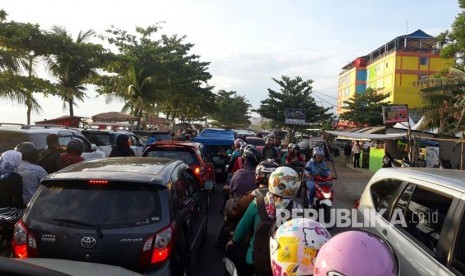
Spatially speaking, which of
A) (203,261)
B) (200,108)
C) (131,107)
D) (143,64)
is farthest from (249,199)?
(200,108)

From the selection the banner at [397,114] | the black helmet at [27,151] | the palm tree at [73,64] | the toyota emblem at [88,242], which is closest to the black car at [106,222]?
the toyota emblem at [88,242]

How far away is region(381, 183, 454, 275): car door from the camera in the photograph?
3.15m

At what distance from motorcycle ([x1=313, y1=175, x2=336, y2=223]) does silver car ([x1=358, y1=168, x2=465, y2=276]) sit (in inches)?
127

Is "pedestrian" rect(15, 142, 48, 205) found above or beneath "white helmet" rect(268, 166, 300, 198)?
beneath

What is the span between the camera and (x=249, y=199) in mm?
4230

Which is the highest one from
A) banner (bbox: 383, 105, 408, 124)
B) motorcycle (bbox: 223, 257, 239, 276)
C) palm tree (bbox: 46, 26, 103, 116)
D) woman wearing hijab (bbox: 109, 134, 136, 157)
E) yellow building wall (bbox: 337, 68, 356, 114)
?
yellow building wall (bbox: 337, 68, 356, 114)

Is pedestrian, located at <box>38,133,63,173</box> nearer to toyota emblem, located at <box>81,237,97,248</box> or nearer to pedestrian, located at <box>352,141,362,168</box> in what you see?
toyota emblem, located at <box>81,237,97,248</box>

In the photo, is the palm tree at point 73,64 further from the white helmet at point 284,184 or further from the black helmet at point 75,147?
the white helmet at point 284,184

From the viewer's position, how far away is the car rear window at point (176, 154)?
909 cm

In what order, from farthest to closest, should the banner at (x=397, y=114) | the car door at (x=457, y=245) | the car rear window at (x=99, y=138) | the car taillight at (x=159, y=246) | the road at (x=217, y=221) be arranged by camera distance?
the banner at (x=397, y=114)
the car rear window at (x=99, y=138)
the road at (x=217, y=221)
the car taillight at (x=159, y=246)
the car door at (x=457, y=245)

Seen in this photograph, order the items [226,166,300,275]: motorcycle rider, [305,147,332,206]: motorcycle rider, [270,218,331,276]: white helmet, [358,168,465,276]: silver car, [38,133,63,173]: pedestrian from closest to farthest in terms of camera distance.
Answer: [270,218,331,276]: white helmet < [358,168,465,276]: silver car < [226,166,300,275]: motorcycle rider < [38,133,63,173]: pedestrian < [305,147,332,206]: motorcycle rider

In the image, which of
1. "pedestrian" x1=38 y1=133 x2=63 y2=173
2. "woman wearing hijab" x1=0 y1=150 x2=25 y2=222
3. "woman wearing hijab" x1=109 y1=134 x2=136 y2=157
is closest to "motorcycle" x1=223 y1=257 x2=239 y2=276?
"woman wearing hijab" x1=0 y1=150 x2=25 y2=222

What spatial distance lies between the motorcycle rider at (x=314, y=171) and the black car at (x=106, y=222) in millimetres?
4400

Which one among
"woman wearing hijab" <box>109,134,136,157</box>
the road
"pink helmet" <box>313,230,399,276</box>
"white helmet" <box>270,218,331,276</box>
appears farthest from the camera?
"woman wearing hijab" <box>109,134,136,157</box>
